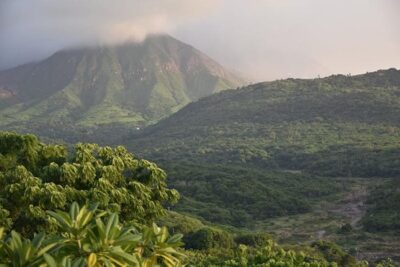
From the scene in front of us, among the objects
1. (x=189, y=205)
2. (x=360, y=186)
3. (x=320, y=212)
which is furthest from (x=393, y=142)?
(x=189, y=205)

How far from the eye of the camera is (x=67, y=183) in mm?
20484

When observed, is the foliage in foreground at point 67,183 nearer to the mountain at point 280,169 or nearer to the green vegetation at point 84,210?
the green vegetation at point 84,210

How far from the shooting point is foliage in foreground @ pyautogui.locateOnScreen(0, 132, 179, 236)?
18844 mm

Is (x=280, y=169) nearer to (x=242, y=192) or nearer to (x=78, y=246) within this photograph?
(x=242, y=192)

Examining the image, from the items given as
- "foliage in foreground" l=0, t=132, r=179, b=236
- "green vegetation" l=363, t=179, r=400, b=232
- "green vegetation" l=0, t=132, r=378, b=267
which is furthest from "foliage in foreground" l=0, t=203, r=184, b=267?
"green vegetation" l=363, t=179, r=400, b=232

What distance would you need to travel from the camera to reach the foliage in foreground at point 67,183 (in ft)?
61.8

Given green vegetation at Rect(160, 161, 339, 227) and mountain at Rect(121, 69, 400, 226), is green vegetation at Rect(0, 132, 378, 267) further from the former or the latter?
mountain at Rect(121, 69, 400, 226)

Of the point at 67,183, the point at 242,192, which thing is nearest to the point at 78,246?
the point at 67,183

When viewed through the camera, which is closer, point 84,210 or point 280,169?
point 84,210

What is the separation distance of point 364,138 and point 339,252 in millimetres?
126591

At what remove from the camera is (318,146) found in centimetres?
17725

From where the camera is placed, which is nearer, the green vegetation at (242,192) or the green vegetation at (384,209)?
the green vegetation at (384,209)

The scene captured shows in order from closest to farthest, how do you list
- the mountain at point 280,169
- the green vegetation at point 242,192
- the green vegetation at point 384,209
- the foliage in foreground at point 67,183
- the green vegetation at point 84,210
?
1. the green vegetation at point 84,210
2. the foliage in foreground at point 67,183
3. the green vegetation at point 384,209
4. the green vegetation at point 242,192
5. the mountain at point 280,169

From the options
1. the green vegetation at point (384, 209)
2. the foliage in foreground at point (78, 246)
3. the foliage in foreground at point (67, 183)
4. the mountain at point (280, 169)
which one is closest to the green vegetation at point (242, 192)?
the mountain at point (280, 169)
